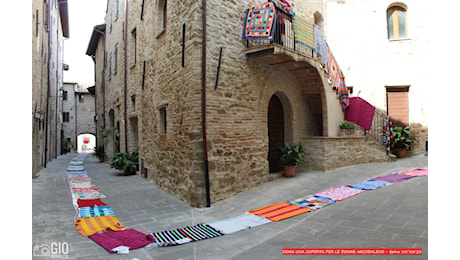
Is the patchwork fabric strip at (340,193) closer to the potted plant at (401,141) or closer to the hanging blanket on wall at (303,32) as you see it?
the hanging blanket on wall at (303,32)

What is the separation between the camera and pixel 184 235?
4.65 meters

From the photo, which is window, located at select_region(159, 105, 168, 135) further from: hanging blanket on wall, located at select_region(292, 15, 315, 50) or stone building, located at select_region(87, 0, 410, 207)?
hanging blanket on wall, located at select_region(292, 15, 315, 50)

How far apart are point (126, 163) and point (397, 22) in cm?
1231

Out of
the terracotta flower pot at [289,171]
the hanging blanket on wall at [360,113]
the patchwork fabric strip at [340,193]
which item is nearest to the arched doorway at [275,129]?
the terracotta flower pot at [289,171]

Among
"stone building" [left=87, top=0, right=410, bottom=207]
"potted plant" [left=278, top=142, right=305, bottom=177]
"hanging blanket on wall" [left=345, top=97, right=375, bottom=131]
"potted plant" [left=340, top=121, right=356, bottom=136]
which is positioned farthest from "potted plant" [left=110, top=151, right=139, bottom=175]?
"hanging blanket on wall" [left=345, top=97, right=375, bottom=131]

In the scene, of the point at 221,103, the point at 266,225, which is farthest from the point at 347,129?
the point at 266,225

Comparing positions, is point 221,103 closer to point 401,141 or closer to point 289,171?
point 289,171

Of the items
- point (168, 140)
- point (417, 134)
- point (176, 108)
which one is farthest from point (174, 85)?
point (417, 134)

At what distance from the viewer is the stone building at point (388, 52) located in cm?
1154

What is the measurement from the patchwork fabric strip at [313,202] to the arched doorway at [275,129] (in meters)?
2.40

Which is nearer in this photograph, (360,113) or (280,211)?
(280,211)

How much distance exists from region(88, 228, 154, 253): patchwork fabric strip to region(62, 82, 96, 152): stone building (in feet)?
82.2

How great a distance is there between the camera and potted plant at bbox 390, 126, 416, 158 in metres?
10.6
